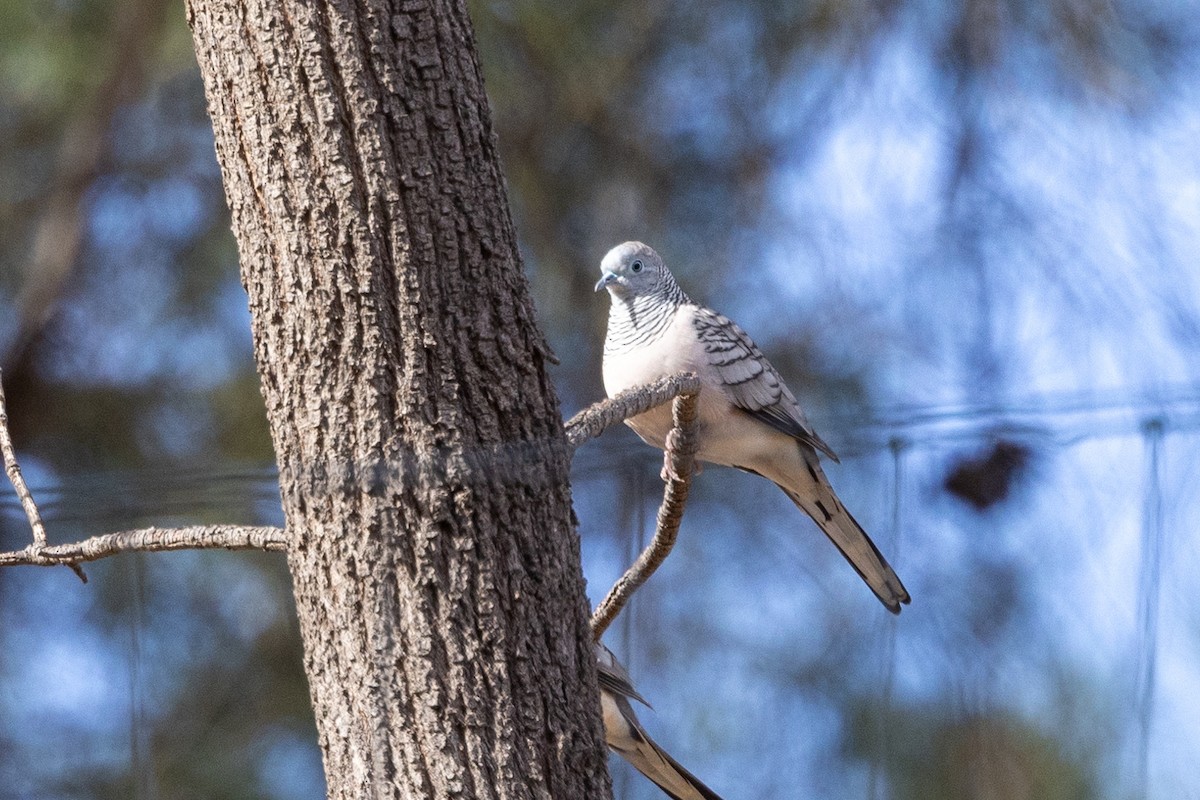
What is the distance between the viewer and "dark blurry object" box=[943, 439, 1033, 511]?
240cm

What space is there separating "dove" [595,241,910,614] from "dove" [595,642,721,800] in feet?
1.40

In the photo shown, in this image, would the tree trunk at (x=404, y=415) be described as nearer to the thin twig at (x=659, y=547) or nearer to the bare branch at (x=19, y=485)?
the bare branch at (x=19, y=485)

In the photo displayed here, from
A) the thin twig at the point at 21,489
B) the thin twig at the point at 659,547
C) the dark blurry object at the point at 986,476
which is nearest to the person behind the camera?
the thin twig at the point at 21,489

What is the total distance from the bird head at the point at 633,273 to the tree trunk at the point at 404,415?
1149mm

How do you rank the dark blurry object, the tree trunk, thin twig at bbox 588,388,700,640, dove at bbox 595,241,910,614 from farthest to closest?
the dark blurry object < dove at bbox 595,241,910,614 < thin twig at bbox 588,388,700,640 < the tree trunk

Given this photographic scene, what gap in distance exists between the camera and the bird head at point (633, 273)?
85.0 inches

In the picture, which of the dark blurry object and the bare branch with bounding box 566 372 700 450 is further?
the dark blurry object

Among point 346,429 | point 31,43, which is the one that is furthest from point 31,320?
point 346,429

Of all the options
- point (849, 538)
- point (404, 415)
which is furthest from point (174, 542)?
point (849, 538)

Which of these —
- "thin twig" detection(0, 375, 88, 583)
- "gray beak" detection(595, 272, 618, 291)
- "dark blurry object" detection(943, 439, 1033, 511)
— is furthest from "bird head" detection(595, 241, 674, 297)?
"thin twig" detection(0, 375, 88, 583)

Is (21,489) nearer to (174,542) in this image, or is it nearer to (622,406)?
(174,542)

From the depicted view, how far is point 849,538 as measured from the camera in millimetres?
2107

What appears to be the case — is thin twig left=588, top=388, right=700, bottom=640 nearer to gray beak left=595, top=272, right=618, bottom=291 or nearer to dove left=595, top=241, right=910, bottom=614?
dove left=595, top=241, right=910, bottom=614

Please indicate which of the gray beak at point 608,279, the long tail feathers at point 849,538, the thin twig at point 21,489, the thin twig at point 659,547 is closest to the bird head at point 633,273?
the gray beak at point 608,279
